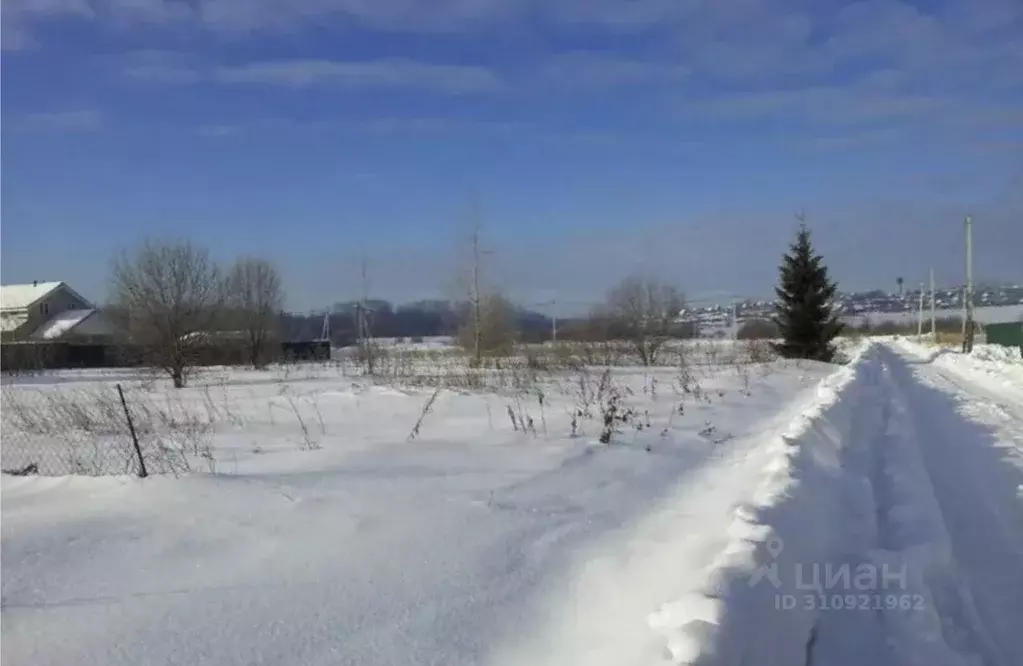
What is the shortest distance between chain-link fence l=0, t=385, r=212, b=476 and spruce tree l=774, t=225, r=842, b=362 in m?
27.5

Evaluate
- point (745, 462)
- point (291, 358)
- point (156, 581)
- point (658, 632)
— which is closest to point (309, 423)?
point (745, 462)

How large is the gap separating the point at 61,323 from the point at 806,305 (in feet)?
201

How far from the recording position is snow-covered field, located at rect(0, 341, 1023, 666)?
3.91 metres

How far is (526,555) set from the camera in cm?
545

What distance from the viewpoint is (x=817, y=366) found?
32.0m

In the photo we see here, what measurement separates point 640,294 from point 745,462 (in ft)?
133

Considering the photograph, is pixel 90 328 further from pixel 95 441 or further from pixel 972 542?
pixel 972 542

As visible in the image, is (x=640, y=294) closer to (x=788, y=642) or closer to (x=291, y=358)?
(x=291, y=358)

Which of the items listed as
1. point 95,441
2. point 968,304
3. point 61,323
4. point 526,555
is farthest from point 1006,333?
point 61,323

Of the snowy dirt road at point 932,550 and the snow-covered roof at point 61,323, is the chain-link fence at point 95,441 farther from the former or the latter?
the snow-covered roof at point 61,323

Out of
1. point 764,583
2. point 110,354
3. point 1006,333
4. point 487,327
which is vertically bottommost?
point 110,354

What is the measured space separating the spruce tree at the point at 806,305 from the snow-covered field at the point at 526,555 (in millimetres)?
25539

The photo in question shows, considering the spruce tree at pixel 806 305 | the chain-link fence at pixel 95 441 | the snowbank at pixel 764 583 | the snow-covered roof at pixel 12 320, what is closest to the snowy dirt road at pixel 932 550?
the snowbank at pixel 764 583

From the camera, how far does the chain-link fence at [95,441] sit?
27.1 ft
